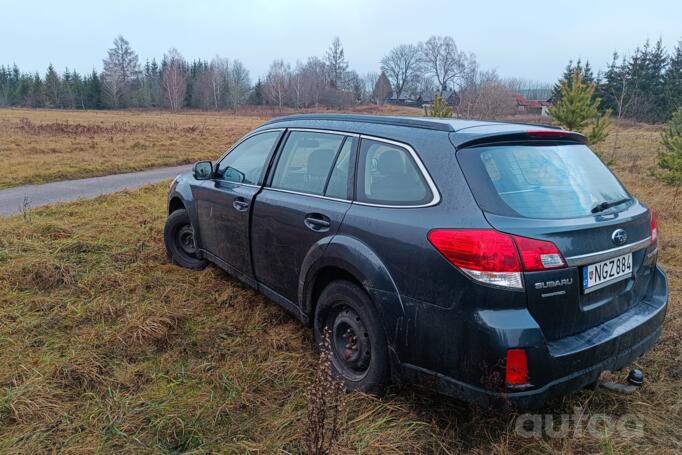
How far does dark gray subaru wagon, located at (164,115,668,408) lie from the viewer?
212cm

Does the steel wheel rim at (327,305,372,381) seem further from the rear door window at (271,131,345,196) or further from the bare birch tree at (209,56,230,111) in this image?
the bare birch tree at (209,56,230,111)

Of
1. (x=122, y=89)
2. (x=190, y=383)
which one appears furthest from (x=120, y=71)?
(x=190, y=383)

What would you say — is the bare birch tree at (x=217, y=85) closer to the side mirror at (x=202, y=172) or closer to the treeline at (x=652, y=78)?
the treeline at (x=652, y=78)

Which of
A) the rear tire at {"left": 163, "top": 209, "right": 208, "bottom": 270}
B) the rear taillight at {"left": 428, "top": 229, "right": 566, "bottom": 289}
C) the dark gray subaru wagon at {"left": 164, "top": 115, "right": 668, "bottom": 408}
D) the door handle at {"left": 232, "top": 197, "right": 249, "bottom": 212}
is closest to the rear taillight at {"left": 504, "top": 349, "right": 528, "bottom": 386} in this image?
the dark gray subaru wagon at {"left": 164, "top": 115, "right": 668, "bottom": 408}

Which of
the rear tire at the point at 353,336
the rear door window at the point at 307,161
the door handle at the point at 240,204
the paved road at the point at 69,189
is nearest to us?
the rear tire at the point at 353,336

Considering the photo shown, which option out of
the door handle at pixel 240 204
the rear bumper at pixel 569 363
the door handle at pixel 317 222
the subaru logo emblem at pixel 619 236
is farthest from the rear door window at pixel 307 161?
the subaru logo emblem at pixel 619 236

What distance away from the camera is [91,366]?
3.09 meters

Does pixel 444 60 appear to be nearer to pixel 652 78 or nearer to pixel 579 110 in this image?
pixel 652 78

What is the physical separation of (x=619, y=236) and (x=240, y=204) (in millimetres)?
2655

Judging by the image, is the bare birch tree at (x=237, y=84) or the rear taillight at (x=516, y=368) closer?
the rear taillight at (x=516, y=368)

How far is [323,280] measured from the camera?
2.99 metres

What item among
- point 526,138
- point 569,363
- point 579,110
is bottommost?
point 569,363

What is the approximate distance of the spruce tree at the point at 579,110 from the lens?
11.9 meters

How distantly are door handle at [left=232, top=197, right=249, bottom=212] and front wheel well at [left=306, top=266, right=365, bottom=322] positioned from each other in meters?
1.02
